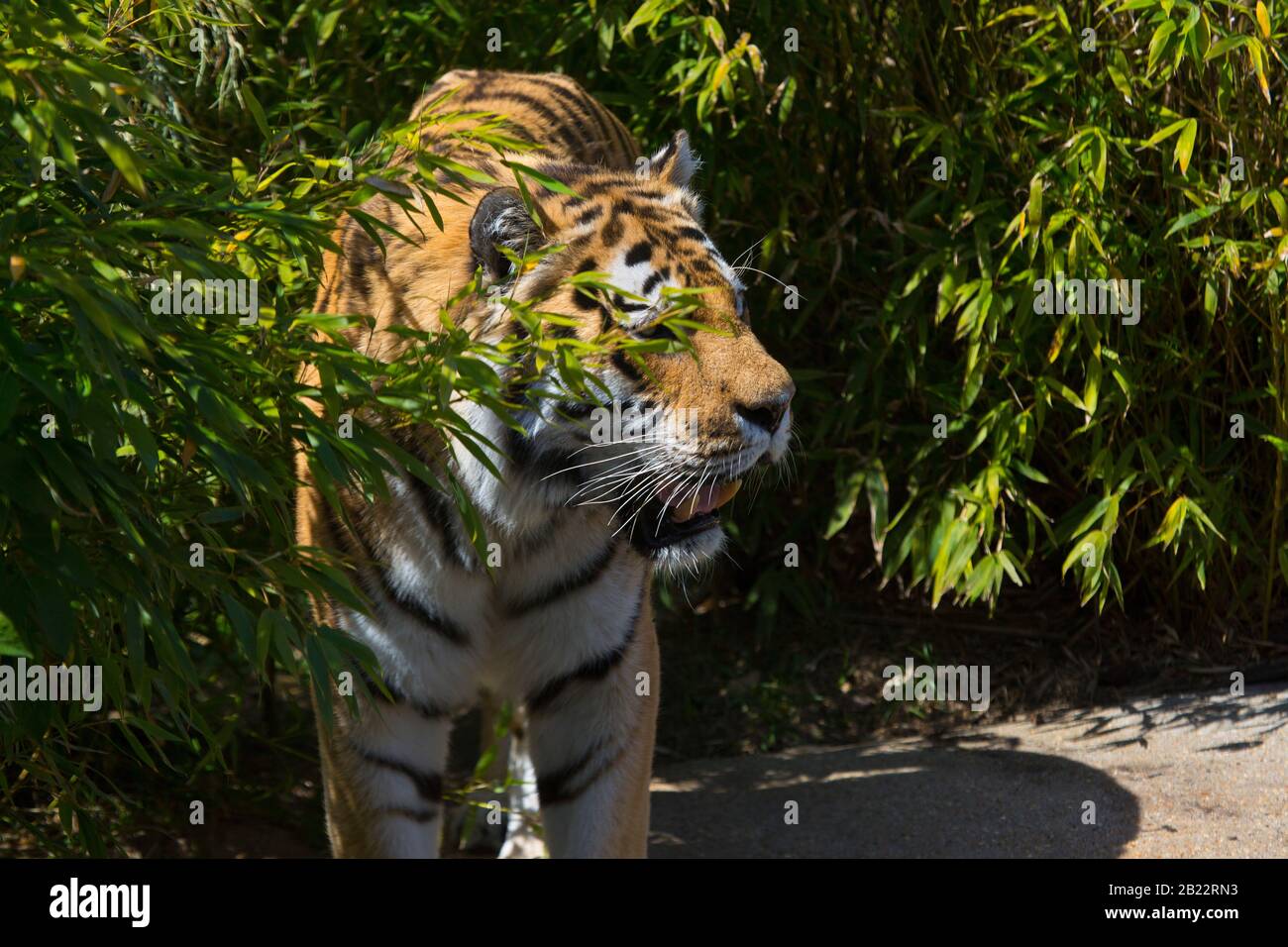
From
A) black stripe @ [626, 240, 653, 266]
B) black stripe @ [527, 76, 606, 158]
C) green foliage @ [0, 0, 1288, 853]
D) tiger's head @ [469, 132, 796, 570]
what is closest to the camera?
green foliage @ [0, 0, 1288, 853]

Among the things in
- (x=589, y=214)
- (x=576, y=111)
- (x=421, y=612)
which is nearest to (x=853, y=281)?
(x=576, y=111)

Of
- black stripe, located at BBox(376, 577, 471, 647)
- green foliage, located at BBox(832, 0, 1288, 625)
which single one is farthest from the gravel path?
black stripe, located at BBox(376, 577, 471, 647)

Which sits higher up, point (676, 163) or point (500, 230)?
point (676, 163)

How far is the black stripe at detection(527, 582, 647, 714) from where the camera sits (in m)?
2.80

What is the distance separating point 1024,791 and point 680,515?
1381mm

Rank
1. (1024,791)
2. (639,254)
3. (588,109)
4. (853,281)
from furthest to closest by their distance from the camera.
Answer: (853,281) < (588,109) < (1024,791) < (639,254)

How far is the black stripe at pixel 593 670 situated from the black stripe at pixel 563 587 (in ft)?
0.37

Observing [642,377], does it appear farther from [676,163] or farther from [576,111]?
[576,111]

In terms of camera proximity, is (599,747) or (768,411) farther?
(599,747)

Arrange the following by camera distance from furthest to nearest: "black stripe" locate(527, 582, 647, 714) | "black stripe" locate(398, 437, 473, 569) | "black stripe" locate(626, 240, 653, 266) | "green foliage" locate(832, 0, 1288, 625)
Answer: "green foliage" locate(832, 0, 1288, 625) < "black stripe" locate(527, 582, 647, 714) < "black stripe" locate(398, 437, 473, 569) < "black stripe" locate(626, 240, 653, 266)

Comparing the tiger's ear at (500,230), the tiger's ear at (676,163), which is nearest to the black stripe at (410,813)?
the tiger's ear at (500,230)

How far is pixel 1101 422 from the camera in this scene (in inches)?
143

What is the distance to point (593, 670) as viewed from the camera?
9.18ft

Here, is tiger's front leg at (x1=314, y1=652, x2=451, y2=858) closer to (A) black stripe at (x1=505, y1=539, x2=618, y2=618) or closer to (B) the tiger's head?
(A) black stripe at (x1=505, y1=539, x2=618, y2=618)
